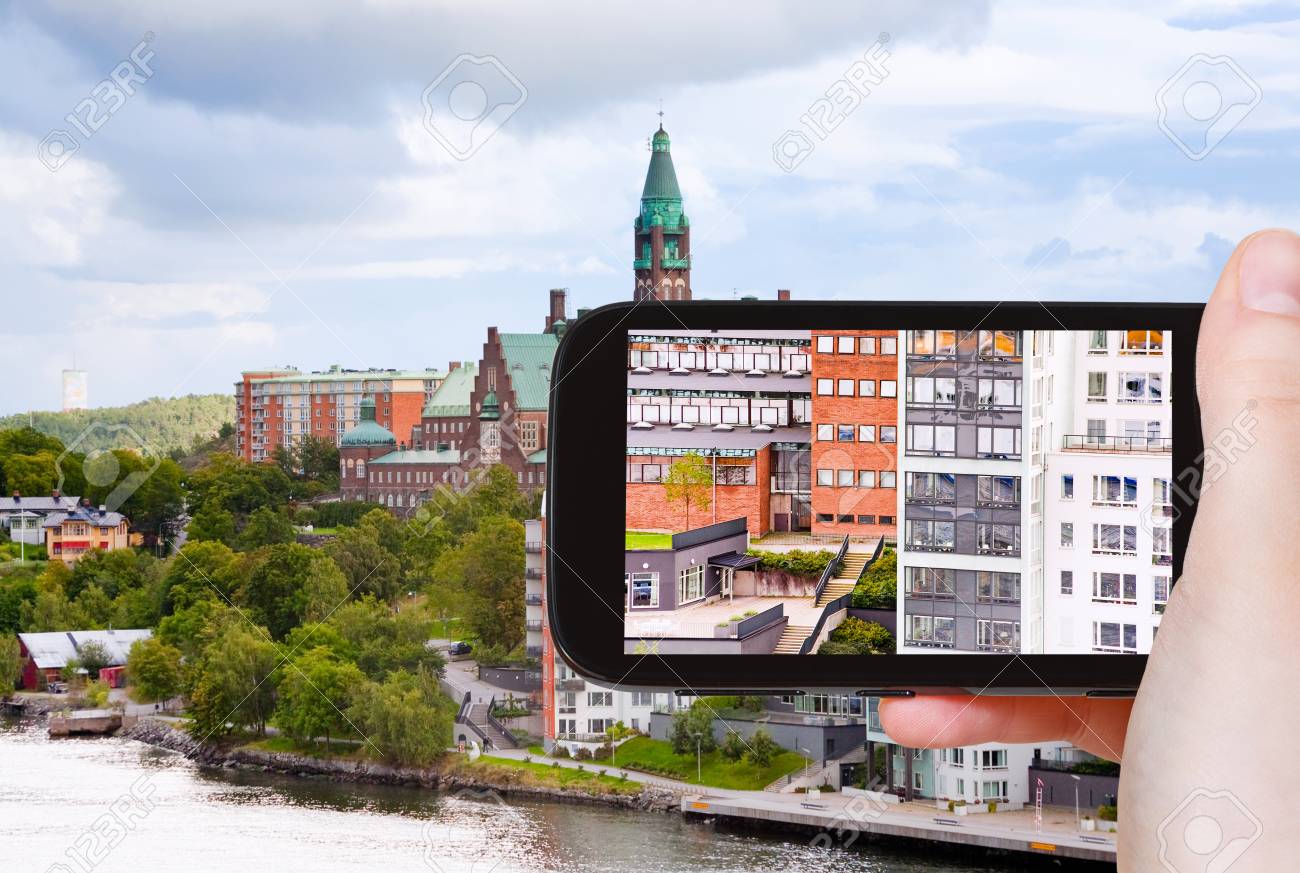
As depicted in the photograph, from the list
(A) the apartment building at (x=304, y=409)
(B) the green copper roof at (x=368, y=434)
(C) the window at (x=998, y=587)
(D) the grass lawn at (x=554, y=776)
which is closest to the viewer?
(C) the window at (x=998, y=587)

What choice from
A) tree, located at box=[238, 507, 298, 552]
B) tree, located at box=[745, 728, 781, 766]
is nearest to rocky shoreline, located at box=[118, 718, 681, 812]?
tree, located at box=[745, 728, 781, 766]

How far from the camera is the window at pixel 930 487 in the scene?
915 mm

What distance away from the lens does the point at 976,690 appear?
2.47 feet

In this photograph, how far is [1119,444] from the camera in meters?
0.88

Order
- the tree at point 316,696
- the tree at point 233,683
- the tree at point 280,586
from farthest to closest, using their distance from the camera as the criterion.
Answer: the tree at point 280,586 < the tree at point 233,683 < the tree at point 316,696

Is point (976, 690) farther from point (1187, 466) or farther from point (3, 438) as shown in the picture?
point (3, 438)

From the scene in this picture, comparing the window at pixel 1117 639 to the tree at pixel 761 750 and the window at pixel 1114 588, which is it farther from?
the tree at pixel 761 750

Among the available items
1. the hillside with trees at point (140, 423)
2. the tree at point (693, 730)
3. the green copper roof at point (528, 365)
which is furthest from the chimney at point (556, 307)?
the tree at point (693, 730)

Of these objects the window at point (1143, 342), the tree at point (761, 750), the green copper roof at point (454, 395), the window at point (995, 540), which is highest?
the green copper roof at point (454, 395)

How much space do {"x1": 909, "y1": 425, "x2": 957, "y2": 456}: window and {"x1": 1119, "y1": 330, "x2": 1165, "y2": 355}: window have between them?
184 mm

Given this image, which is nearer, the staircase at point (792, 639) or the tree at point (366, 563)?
the staircase at point (792, 639)

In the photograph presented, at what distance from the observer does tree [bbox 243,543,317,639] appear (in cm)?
1410

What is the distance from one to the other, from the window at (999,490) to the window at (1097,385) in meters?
0.10

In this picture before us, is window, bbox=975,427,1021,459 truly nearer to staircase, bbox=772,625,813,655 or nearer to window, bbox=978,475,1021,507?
window, bbox=978,475,1021,507
